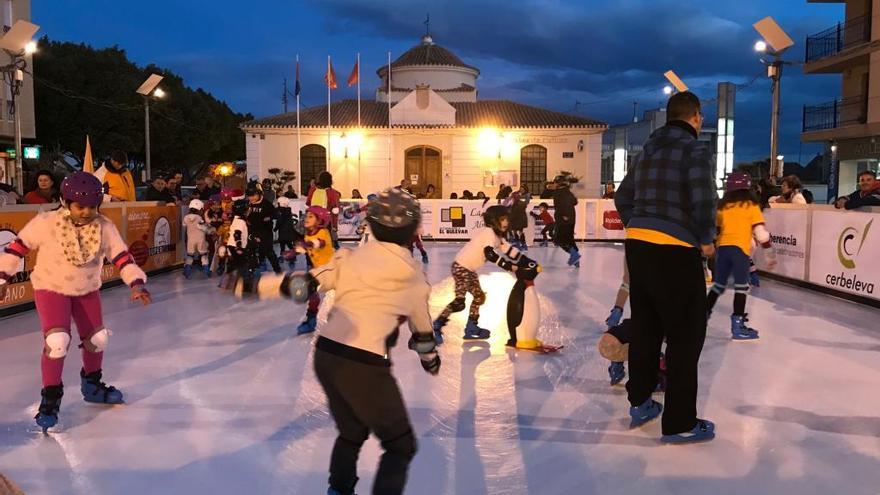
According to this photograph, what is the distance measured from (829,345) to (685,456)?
12.5ft

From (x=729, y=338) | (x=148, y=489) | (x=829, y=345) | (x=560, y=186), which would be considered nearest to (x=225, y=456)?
(x=148, y=489)

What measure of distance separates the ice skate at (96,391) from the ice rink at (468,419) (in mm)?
83

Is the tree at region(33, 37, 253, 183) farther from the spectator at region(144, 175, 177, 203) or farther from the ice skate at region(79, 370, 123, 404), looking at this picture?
the ice skate at region(79, 370, 123, 404)

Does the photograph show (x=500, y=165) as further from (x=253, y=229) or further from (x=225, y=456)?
(x=225, y=456)

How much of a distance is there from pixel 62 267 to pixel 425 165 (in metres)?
24.9

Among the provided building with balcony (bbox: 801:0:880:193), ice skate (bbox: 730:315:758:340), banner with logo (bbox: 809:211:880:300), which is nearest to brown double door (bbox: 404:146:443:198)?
building with balcony (bbox: 801:0:880:193)

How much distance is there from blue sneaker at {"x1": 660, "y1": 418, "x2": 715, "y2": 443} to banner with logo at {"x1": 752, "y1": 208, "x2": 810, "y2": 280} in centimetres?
747

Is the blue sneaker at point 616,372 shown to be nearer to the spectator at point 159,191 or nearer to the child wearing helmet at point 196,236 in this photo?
the child wearing helmet at point 196,236

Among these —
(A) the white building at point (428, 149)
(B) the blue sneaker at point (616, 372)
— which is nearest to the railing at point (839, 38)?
(A) the white building at point (428, 149)

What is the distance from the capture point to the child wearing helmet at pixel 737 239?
22.0 ft

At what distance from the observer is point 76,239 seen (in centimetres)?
436

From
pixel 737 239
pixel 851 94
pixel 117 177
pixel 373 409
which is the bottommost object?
pixel 373 409

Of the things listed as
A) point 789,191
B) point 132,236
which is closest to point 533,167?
point 789,191

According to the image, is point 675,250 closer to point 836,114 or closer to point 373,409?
point 373,409
